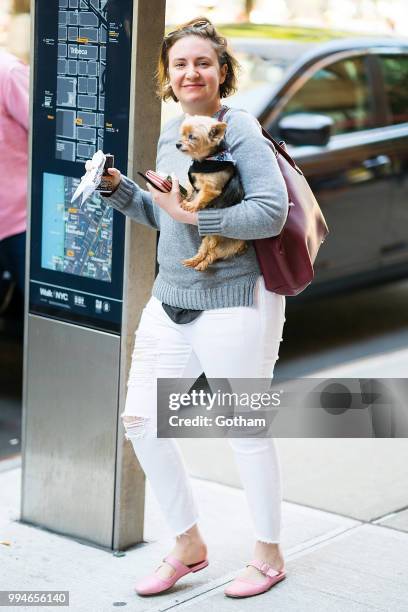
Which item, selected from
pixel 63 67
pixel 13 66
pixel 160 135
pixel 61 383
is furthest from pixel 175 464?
pixel 13 66

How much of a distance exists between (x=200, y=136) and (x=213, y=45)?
0.37m

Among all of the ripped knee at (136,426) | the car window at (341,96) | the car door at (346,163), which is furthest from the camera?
the car window at (341,96)

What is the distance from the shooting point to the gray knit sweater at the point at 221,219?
354cm

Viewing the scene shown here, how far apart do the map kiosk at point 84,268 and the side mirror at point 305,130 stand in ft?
8.60

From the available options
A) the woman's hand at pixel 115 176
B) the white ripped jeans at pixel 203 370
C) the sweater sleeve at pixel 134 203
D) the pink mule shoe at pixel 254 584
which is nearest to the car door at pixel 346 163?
the sweater sleeve at pixel 134 203

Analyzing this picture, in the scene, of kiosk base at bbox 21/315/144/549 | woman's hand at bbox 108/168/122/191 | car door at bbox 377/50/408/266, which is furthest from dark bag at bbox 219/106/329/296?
car door at bbox 377/50/408/266

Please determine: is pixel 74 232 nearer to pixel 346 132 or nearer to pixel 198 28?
pixel 198 28

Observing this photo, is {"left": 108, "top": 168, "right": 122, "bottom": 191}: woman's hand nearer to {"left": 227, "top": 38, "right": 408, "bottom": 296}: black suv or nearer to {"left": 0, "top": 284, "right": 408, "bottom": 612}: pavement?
{"left": 0, "top": 284, "right": 408, "bottom": 612}: pavement

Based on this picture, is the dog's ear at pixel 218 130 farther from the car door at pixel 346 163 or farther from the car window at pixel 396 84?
the car window at pixel 396 84

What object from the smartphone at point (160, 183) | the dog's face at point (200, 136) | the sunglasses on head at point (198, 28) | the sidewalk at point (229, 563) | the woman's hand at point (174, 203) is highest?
the sunglasses on head at point (198, 28)

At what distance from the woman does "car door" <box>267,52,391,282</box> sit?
3.07m

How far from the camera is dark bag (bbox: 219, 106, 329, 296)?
3664mm

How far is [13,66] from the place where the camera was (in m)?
5.48

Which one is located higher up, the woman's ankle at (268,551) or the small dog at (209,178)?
the small dog at (209,178)
